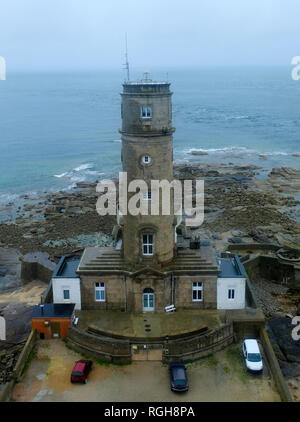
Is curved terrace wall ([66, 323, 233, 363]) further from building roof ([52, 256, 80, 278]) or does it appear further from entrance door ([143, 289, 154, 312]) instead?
building roof ([52, 256, 80, 278])

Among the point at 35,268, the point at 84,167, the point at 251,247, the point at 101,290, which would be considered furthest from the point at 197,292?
the point at 84,167

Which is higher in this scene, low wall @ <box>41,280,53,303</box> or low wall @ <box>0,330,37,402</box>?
low wall @ <box>41,280,53,303</box>

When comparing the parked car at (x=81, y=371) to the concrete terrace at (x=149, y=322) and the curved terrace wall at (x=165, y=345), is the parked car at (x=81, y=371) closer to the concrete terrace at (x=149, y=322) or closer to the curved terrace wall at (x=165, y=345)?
the curved terrace wall at (x=165, y=345)

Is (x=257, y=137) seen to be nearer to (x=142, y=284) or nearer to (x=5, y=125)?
(x=5, y=125)

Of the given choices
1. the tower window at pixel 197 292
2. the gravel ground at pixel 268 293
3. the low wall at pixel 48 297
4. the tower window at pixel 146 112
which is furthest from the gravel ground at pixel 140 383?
the tower window at pixel 146 112

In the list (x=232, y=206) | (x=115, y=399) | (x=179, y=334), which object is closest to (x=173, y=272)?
(x=179, y=334)

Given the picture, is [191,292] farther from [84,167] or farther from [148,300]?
[84,167]

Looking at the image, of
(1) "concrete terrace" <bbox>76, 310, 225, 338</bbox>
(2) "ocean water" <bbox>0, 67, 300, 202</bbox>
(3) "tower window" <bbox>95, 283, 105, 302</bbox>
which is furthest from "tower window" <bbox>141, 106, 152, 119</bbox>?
(2) "ocean water" <bbox>0, 67, 300, 202</bbox>
